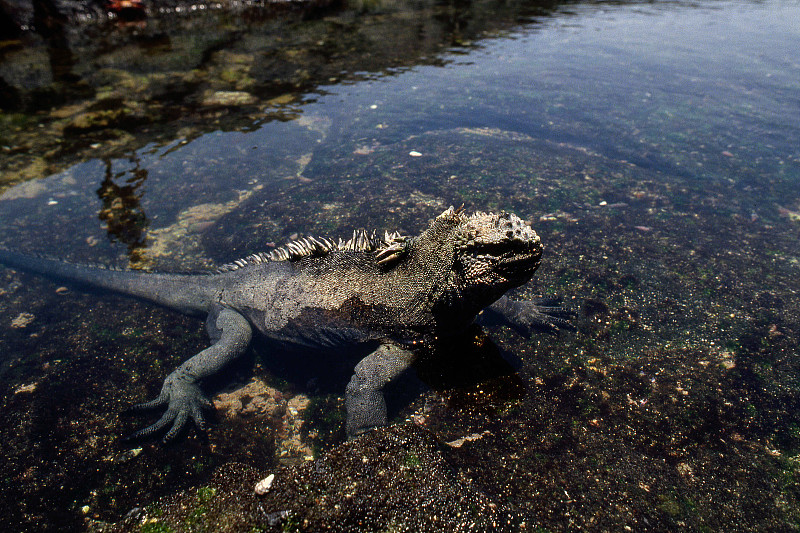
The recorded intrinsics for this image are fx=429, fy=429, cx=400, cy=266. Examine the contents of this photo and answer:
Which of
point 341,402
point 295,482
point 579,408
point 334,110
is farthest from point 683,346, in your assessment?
point 334,110

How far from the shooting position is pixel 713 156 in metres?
5.53

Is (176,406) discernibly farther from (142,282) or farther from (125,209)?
(125,209)

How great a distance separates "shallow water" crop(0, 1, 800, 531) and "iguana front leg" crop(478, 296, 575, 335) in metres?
0.11

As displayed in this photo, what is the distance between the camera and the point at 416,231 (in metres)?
4.42

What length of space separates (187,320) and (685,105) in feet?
26.3

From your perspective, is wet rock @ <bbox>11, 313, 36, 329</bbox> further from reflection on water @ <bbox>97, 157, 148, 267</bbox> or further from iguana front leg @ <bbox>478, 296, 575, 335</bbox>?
iguana front leg @ <bbox>478, 296, 575, 335</bbox>

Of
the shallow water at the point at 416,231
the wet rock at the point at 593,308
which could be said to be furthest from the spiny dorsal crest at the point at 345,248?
the wet rock at the point at 593,308

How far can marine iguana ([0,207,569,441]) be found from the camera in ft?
8.78

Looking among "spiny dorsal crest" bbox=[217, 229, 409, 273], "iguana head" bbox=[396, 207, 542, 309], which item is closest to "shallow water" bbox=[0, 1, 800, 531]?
"iguana head" bbox=[396, 207, 542, 309]

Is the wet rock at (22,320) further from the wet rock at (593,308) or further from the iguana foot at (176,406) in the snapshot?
the wet rock at (593,308)

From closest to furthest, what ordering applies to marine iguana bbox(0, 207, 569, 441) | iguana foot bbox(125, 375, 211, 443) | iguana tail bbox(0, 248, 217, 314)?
marine iguana bbox(0, 207, 569, 441), iguana foot bbox(125, 375, 211, 443), iguana tail bbox(0, 248, 217, 314)

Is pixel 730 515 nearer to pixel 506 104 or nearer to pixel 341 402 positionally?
pixel 341 402

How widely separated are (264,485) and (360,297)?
146 centimetres

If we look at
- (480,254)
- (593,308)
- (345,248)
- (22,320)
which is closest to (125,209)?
(22,320)
